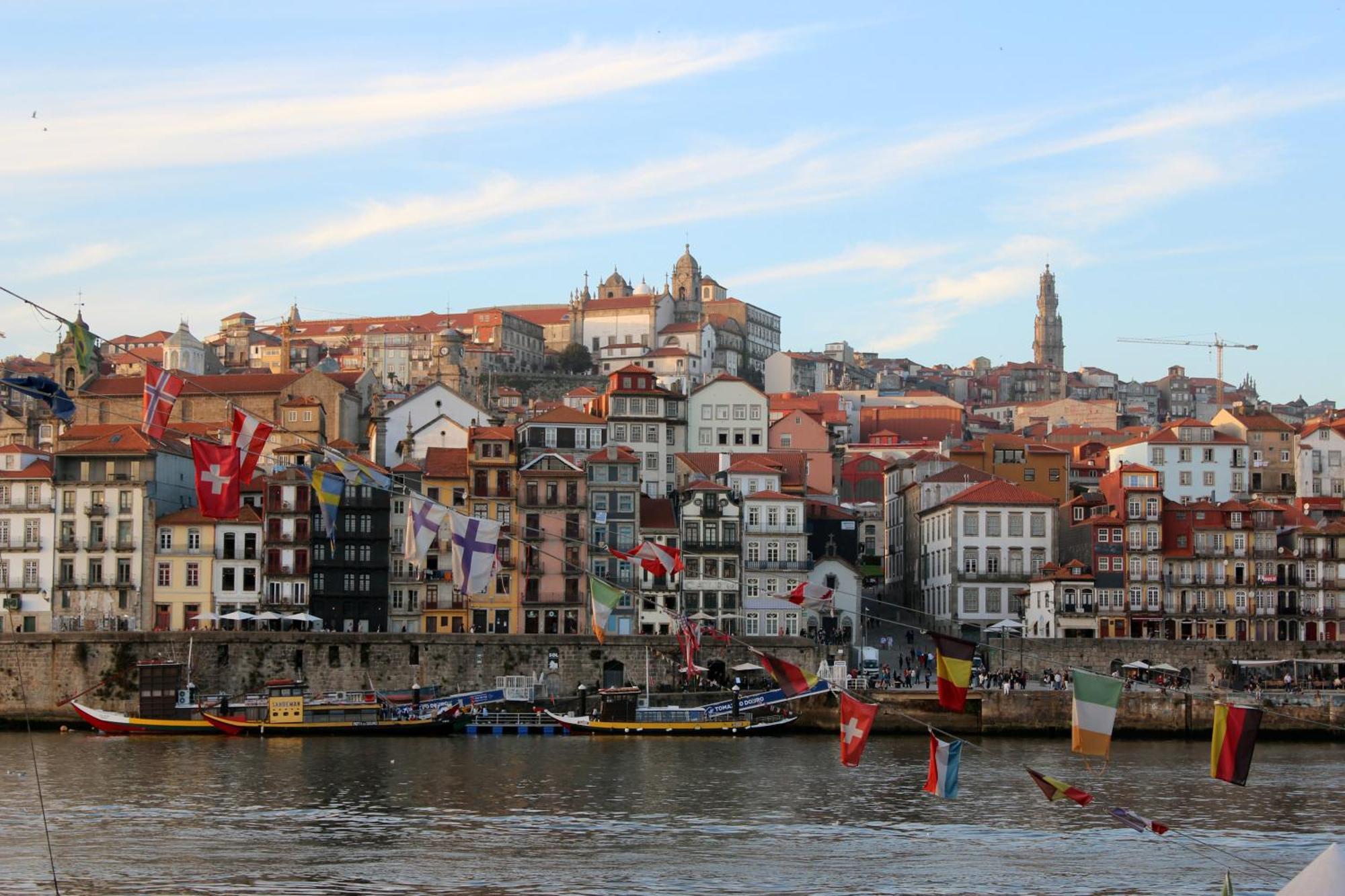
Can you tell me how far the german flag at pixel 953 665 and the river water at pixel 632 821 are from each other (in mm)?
8897

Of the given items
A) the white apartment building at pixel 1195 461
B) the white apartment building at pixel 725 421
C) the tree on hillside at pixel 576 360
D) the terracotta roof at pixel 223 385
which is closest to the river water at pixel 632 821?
the white apartment building at pixel 1195 461

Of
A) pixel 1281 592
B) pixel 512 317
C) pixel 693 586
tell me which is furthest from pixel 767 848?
pixel 512 317

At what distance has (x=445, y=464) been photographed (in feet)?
280

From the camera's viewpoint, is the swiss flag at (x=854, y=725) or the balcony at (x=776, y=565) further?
the balcony at (x=776, y=565)

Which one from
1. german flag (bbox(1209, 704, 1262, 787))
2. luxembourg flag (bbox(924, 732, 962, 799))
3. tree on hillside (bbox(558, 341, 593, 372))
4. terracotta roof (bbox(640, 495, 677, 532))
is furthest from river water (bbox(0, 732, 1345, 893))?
tree on hillside (bbox(558, 341, 593, 372))

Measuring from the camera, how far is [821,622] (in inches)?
3423

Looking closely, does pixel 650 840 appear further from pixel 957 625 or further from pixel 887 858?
pixel 957 625

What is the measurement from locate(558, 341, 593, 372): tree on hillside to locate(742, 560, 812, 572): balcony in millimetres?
85783

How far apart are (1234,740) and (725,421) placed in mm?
77450

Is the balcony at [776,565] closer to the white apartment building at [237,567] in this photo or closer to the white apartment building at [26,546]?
the white apartment building at [237,567]

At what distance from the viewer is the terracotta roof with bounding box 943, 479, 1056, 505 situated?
284ft

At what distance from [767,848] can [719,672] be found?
33720mm

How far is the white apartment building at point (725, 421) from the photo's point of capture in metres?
102

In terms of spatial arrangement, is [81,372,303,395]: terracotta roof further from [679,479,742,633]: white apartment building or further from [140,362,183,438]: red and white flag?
[140,362,183,438]: red and white flag
